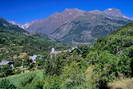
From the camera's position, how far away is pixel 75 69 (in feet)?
130

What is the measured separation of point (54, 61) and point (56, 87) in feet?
71.6

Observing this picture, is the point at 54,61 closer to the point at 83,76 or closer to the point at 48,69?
the point at 48,69

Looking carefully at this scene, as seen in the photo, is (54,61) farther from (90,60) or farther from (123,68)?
(123,68)

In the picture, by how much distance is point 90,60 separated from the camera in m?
51.5

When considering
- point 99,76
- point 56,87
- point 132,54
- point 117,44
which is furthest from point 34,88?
point 117,44

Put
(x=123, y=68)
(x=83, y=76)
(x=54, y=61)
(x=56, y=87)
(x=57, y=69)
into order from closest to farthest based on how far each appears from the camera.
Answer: (x=83, y=76) < (x=56, y=87) < (x=123, y=68) < (x=57, y=69) < (x=54, y=61)

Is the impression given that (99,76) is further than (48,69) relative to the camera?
No

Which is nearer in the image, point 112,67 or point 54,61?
Result: point 112,67

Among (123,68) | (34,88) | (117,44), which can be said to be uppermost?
(117,44)

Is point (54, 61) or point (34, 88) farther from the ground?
point (54, 61)

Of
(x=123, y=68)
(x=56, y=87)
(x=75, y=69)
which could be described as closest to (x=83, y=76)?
(x=75, y=69)

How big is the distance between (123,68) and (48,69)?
21.2 metres

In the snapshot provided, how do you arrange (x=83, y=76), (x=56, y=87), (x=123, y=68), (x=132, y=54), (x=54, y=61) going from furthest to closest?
(x=54, y=61) < (x=132, y=54) < (x=123, y=68) < (x=56, y=87) < (x=83, y=76)

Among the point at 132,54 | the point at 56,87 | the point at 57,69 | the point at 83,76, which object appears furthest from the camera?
the point at 57,69
